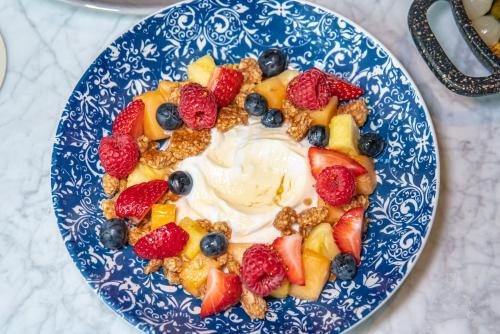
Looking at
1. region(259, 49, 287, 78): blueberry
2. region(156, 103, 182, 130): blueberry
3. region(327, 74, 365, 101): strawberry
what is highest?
region(259, 49, 287, 78): blueberry

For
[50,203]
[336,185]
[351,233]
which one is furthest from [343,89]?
[50,203]

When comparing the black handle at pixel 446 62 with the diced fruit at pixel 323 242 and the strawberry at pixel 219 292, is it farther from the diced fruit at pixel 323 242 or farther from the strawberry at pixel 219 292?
Result: the strawberry at pixel 219 292

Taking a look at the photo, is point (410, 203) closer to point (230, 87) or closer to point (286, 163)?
point (286, 163)

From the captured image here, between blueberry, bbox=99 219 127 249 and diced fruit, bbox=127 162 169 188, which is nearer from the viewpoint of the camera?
blueberry, bbox=99 219 127 249

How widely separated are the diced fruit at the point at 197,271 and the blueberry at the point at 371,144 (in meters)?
0.49

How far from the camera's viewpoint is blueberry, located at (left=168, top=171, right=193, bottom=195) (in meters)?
1.55

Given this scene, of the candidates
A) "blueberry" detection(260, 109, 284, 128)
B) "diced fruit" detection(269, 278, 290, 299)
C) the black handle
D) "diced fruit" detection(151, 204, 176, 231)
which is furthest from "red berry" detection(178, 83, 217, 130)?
the black handle

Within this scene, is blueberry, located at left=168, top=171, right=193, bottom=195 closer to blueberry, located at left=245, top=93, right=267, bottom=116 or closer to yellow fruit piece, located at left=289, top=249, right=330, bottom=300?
blueberry, located at left=245, top=93, right=267, bottom=116

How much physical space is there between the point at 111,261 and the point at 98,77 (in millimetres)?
520

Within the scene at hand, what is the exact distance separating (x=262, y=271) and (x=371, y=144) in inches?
18.0

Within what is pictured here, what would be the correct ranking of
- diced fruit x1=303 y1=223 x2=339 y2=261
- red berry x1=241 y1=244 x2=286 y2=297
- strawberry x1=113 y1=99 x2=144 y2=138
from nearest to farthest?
red berry x1=241 y1=244 x2=286 y2=297 < diced fruit x1=303 y1=223 x2=339 y2=261 < strawberry x1=113 y1=99 x2=144 y2=138

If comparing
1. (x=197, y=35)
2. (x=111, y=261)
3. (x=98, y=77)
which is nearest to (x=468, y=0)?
(x=197, y=35)

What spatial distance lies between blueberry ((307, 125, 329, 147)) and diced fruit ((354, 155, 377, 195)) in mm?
96

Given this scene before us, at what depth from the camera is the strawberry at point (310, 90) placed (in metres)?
1.58
